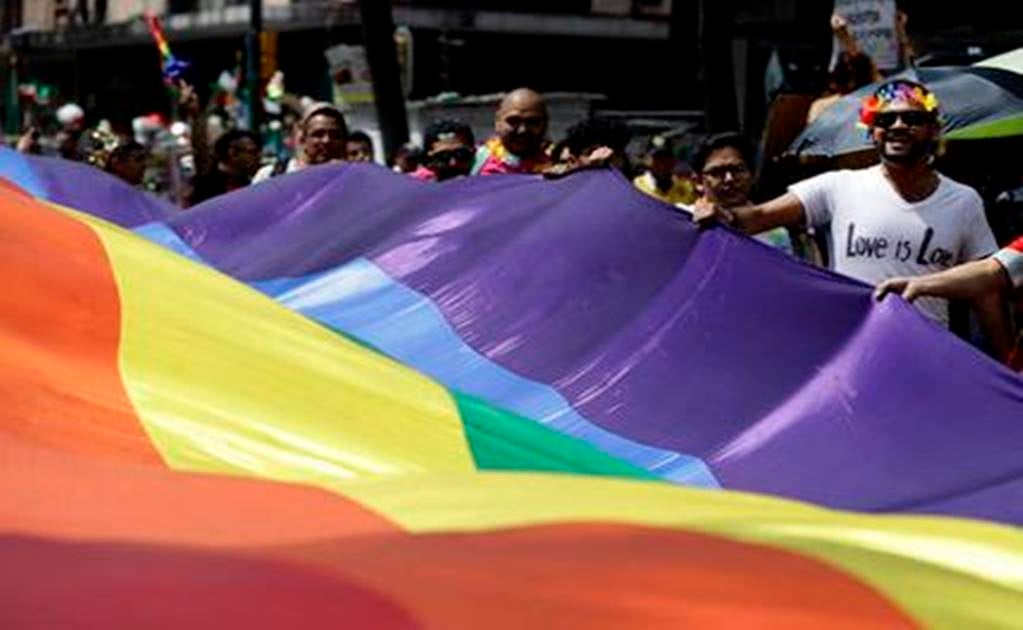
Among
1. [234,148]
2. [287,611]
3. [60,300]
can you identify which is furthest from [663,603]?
[234,148]

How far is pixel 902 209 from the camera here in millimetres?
Result: 5426

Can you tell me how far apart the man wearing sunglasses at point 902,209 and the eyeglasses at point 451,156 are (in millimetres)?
1956

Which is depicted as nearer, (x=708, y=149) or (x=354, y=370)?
(x=354, y=370)

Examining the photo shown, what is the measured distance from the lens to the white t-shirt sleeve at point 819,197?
5.60 meters

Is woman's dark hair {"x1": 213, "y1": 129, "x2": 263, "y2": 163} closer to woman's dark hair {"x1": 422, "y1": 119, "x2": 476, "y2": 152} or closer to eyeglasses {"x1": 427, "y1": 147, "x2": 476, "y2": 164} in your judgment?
woman's dark hair {"x1": 422, "y1": 119, "x2": 476, "y2": 152}

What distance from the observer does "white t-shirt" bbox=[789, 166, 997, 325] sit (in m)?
5.37

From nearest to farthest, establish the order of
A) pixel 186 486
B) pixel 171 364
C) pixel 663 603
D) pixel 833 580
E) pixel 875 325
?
pixel 663 603, pixel 833 580, pixel 186 486, pixel 171 364, pixel 875 325

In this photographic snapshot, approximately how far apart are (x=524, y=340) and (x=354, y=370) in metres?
1.25

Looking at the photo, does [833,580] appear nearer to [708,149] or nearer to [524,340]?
[524,340]

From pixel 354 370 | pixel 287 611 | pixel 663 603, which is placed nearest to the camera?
pixel 287 611

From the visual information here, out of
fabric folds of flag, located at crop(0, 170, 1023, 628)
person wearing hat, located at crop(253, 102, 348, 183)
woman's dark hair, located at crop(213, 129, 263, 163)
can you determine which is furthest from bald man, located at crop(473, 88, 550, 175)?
fabric folds of flag, located at crop(0, 170, 1023, 628)

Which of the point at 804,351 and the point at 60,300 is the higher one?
the point at 60,300

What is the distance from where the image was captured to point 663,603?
2211mm

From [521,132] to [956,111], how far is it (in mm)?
2361
